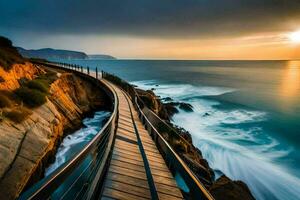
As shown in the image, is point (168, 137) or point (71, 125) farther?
point (71, 125)

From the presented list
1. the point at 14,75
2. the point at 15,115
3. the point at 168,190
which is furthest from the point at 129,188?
the point at 14,75

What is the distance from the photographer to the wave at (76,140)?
12.2m

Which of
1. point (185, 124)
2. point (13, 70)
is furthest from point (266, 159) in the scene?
point (13, 70)

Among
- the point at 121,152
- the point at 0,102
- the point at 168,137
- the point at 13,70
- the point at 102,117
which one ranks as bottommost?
the point at 102,117

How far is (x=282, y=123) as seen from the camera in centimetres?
3178

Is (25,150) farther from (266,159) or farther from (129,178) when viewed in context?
(266,159)

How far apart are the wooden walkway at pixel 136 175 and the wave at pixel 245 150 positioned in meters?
12.2

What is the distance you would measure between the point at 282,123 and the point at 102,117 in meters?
25.6

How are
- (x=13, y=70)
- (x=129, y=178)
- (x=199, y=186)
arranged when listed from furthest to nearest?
(x=13, y=70) → (x=129, y=178) → (x=199, y=186)

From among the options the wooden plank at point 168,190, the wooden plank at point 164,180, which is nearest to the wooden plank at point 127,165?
the wooden plank at point 164,180

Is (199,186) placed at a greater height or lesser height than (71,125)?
greater

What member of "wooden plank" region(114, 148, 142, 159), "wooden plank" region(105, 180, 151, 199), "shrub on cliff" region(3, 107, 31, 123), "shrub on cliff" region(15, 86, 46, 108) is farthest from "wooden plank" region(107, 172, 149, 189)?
"shrub on cliff" region(15, 86, 46, 108)

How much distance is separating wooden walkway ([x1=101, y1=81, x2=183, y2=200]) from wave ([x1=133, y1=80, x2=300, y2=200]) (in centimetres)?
1223

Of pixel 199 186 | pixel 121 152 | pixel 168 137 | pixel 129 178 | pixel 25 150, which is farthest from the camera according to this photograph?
pixel 168 137
